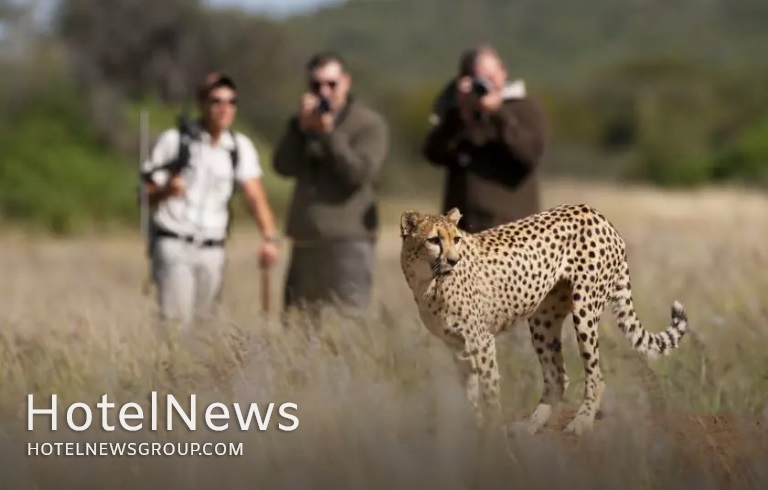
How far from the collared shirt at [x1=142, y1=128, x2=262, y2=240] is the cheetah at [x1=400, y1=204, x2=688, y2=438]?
275 cm

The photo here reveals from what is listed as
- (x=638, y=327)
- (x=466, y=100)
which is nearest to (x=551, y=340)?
(x=638, y=327)

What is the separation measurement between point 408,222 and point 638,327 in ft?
3.61

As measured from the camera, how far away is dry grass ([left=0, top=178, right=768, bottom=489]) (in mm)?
5164

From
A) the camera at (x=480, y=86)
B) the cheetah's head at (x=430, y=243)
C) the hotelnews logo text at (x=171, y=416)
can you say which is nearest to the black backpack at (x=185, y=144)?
the camera at (x=480, y=86)

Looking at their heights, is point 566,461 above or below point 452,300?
below

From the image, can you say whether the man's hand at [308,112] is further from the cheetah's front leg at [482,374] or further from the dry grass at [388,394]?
the cheetah's front leg at [482,374]

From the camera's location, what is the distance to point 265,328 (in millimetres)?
7512

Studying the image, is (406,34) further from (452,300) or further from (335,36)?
(452,300)

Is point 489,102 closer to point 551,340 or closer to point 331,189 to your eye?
point 331,189

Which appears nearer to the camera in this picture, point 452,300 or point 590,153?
point 452,300

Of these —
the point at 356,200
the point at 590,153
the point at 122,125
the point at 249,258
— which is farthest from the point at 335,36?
the point at 356,200

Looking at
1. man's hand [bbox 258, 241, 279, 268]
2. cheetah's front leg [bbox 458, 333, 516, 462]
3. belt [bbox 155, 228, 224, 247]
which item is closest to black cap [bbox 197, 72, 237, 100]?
belt [bbox 155, 228, 224, 247]

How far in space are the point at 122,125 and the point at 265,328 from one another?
30.1 meters

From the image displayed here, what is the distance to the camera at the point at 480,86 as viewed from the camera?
27.1 feet
